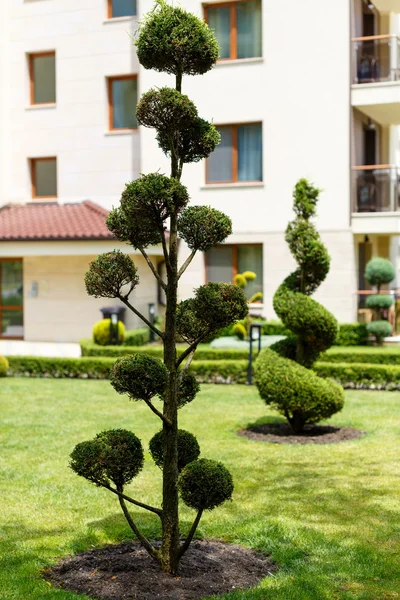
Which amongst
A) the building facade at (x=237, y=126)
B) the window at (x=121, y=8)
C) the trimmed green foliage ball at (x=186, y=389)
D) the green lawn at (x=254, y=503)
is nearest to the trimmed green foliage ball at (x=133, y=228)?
the trimmed green foliage ball at (x=186, y=389)

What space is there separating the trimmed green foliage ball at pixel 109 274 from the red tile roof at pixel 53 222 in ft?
55.2

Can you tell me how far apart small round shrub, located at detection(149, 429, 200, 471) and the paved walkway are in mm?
15177

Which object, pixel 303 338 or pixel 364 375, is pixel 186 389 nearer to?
pixel 303 338

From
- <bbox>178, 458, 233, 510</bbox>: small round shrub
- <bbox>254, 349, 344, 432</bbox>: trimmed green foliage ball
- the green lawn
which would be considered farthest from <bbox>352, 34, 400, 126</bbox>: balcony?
<bbox>178, 458, 233, 510</bbox>: small round shrub

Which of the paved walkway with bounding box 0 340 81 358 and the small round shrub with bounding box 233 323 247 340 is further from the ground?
the small round shrub with bounding box 233 323 247 340

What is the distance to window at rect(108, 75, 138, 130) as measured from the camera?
26156 mm

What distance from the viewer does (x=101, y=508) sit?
27.6 feet

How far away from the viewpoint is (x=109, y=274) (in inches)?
256

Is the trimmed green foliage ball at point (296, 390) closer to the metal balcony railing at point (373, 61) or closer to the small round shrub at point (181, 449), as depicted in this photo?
the small round shrub at point (181, 449)

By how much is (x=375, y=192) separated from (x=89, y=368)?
942cm

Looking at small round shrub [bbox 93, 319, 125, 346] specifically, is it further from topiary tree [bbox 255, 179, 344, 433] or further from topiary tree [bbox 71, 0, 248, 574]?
topiary tree [bbox 71, 0, 248, 574]

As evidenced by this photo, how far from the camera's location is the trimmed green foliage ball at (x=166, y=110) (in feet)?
20.9

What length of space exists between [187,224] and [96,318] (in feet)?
62.5

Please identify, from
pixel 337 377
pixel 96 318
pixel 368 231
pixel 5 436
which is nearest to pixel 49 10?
pixel 96 318
